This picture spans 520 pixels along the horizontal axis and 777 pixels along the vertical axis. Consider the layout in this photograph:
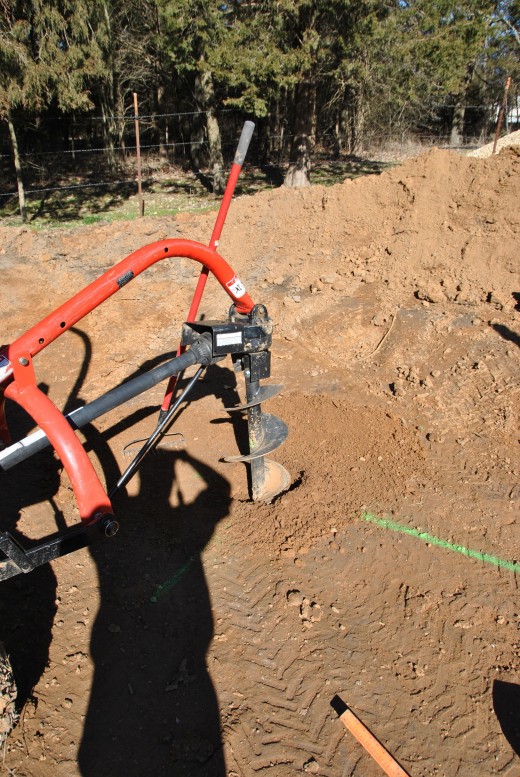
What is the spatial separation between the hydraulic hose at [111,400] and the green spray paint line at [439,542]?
1801mm

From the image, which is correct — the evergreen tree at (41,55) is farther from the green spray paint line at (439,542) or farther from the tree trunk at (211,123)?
the green spray paint line at (439,542)

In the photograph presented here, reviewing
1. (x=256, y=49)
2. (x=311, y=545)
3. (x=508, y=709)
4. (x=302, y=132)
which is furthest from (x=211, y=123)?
(x=508, y=709)

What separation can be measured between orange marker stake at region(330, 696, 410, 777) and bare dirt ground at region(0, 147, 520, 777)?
0.16ft

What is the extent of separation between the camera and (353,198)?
26.4ft

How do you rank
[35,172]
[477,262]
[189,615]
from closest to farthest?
[189,615]
[477,262]
[35,172]

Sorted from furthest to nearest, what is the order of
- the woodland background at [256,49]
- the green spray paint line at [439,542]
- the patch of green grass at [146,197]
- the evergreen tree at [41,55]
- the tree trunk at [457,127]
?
1. the tree trunk at [457,127]
2. the patch of green grass at [146,197]
3. the woodland background at [256,49]
4. the evergreen tree at [41,55]
5. the green spray paint line at [439,542]

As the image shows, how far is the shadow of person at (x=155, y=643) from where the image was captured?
239 cm

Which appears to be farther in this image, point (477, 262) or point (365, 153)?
point (365, 153)

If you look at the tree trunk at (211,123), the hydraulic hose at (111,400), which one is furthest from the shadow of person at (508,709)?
the tree trunk at (211,123)

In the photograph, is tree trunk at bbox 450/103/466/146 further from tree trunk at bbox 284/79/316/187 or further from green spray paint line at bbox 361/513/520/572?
green spray paint line at bbox 361/513/520/572

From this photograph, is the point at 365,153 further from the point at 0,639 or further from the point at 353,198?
the point at 0,639

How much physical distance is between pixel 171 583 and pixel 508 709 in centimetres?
202

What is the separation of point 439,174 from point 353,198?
1.31 m

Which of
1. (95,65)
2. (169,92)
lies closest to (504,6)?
(169,92)
